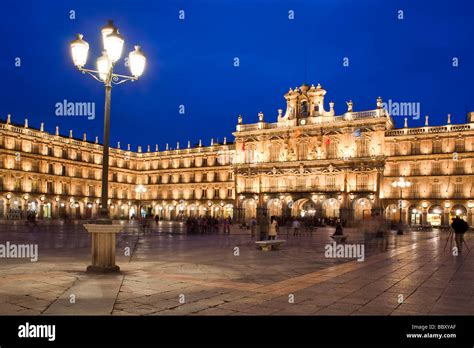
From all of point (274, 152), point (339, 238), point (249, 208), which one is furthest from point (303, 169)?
point (339, 238)

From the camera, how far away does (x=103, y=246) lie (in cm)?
1040

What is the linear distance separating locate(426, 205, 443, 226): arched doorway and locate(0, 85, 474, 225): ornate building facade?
11cm

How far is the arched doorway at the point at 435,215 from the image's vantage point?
50938 mm

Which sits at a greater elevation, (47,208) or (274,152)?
(274,152)

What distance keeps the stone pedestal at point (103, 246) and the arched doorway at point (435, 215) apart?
156 feet

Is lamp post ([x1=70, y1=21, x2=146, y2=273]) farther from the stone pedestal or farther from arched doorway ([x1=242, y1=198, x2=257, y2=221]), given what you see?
arched doorway ([x1=242, y1=198, x2=257, y2=221])

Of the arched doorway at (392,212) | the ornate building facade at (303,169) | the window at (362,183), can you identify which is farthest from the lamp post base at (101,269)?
the arched doorway at (392,212)

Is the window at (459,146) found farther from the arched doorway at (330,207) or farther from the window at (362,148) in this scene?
the arched doorway at (330,207)

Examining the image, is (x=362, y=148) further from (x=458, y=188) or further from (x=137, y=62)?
(x=137, y=62)
